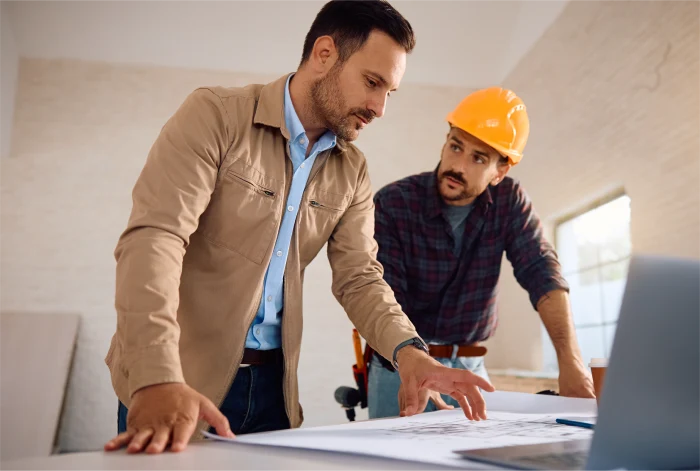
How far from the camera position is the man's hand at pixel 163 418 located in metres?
0.75

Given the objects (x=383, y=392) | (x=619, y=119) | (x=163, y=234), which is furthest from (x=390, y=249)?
(x=619, y=119)

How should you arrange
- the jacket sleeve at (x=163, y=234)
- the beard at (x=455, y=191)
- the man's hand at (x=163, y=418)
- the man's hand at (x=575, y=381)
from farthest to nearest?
1. the beard at (x=455, y=191)
2. the man's hand at (x=575, y=381)
3. the jacket sleeve at (x=163, y=234)
4. the man's hand at (x=163, y=418)

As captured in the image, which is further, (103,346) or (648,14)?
(103,346)

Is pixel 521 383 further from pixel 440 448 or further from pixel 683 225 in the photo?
pixel 440 448

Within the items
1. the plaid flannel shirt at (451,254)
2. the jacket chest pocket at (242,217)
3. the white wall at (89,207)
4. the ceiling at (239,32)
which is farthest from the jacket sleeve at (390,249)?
the white wall at (89,207)

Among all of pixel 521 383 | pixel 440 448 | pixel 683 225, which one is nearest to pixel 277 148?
pixel 440 448

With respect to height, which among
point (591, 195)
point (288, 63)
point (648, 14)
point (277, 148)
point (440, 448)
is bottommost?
point (440, 448)

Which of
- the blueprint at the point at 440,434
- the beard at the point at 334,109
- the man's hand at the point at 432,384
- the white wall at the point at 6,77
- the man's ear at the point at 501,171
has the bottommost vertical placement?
the blueprint at the point at 440,434

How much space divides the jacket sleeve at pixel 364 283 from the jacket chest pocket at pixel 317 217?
0.04 meters

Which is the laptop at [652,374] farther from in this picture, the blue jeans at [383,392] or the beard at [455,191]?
the beard at [455,191]

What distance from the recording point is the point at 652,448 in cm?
59

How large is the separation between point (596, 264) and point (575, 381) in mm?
2679

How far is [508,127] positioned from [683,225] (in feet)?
3.92

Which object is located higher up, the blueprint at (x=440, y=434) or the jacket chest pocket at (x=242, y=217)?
the jacket chest pocket at (x=242, y=217)
